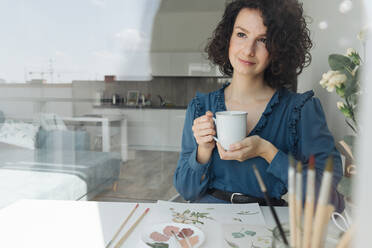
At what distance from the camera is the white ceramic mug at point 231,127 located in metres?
0.70

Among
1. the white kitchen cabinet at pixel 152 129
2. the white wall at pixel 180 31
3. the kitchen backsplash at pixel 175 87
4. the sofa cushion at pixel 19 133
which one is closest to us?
the sofa cushion at pixel 19 133

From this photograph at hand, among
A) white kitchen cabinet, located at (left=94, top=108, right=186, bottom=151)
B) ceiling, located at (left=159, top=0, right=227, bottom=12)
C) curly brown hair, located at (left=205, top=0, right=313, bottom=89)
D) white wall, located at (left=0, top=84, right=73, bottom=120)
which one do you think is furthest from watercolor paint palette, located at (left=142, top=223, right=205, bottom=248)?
ceiling, located at (left=159, top=0, right=227, bottom=12)

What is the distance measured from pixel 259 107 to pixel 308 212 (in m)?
0.73

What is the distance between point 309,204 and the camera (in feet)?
1.08

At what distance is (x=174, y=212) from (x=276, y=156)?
279 millimetres

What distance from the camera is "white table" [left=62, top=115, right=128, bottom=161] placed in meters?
2.88

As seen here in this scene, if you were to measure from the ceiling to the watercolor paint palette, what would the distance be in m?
3.15

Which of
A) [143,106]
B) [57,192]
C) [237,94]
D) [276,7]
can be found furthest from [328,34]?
[143,106]

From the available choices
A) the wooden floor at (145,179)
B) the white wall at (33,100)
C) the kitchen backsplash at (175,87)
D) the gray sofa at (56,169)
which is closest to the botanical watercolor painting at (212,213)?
the gray sofa at (56,169)

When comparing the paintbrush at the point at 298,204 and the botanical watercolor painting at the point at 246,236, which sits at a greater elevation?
the paintbrush at the point at 298,204

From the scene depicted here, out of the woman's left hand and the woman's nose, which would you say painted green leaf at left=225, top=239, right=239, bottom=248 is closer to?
the woman's left hand

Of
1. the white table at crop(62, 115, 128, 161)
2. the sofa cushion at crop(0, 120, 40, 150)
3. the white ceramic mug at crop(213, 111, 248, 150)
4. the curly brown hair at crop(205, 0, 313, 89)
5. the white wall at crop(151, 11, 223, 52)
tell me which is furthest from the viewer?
the white wall at crop(151, 11, 223, 52)

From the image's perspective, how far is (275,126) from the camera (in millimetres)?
1000

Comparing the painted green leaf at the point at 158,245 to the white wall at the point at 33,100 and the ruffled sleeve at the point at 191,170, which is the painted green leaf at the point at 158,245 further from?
the white wall at the point at 33,100
